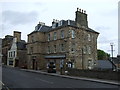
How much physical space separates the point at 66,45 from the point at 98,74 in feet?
52.1

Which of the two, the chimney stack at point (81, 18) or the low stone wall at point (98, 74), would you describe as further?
the chimney stack at point (81, 18)

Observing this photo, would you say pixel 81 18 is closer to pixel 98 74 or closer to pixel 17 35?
pixel 98 74

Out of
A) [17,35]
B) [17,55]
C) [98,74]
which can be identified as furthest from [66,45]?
[17,35]

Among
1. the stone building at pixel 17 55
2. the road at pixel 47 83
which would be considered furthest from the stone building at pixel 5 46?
the road at pixel 47 83

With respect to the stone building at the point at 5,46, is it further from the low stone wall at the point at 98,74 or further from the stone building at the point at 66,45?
the low stone wall at the point at 98,74

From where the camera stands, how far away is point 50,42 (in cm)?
5109

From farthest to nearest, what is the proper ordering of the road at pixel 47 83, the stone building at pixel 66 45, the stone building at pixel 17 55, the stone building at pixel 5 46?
the stone building at pixel 5 46
the stone building at pixel 17 55
the stone building at pixel 66 45
the road at pixel 47 83

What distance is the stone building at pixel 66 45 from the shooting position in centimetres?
4338

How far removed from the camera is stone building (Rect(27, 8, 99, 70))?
4338 cm

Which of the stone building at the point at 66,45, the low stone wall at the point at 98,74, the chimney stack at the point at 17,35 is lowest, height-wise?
the low stone wall at the point at 98,74

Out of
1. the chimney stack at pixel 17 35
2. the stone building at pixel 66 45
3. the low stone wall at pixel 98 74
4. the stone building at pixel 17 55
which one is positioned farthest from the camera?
the chimney stack at pixel 17 35

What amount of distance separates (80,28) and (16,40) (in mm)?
38138

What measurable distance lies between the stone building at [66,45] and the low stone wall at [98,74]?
24.0ft

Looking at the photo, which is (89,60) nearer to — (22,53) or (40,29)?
(40,29)
